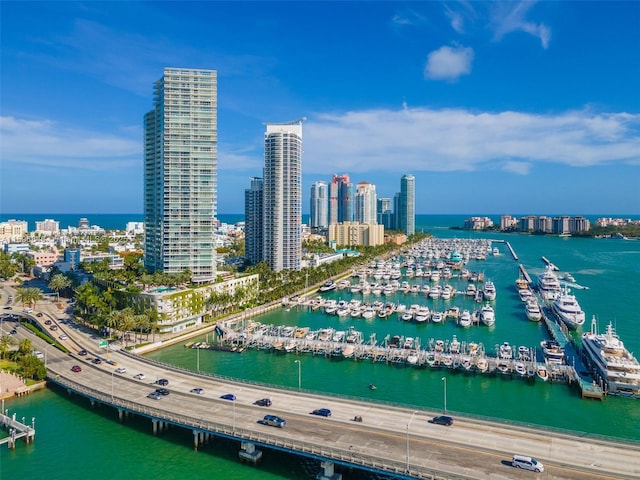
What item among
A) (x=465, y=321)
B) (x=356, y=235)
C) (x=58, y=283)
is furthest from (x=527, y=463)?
(x=356, y=235)

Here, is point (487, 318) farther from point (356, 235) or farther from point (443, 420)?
point (356, 235)

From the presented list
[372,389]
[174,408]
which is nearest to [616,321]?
[372,389]

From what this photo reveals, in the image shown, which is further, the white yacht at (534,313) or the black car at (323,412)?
the white yacht at (534,313)

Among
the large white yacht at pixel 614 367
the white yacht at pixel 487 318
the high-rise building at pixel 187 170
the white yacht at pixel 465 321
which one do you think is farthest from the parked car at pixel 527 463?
the high-rise building at pixel 187 170

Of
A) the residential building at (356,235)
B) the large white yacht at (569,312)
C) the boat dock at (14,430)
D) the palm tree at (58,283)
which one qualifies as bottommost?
the boat dock at (14,430)

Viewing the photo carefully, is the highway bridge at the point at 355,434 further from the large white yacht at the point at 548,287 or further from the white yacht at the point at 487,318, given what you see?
the large white yacht at the point at 548,287

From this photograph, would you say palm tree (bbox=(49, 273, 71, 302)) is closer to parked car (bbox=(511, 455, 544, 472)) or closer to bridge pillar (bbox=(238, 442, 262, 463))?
bridge pillar (bbox=(238, 442, 262, 463))
